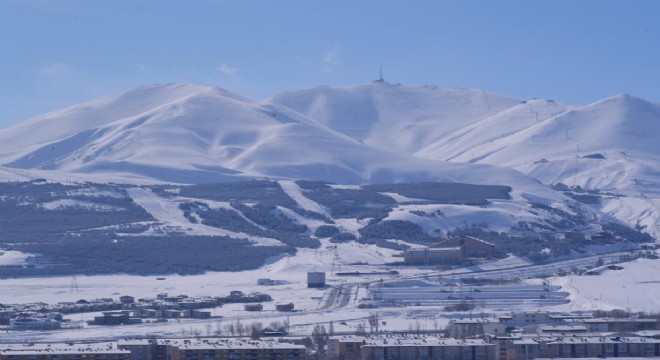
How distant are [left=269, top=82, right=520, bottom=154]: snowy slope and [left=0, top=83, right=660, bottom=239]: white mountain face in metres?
0.15

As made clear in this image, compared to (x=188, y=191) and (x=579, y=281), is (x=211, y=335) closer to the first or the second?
(x=579, y=281)

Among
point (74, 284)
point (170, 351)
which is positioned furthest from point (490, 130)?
point (170, 351)

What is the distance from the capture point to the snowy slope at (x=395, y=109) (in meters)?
116

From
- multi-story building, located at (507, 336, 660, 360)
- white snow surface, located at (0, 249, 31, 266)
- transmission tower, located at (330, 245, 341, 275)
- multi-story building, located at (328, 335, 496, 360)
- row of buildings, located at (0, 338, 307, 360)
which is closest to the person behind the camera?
row of buildings, located at (0, 338, 307, 360)

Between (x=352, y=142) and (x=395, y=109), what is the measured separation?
2335 centimetres

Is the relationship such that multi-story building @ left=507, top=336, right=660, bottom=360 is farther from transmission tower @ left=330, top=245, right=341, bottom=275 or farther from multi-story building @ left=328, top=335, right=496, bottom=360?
transmission tower @ left=330, top=245, right=341, bottom=275

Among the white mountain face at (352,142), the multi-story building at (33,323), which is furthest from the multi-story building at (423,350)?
the white mountain face at (352,142)

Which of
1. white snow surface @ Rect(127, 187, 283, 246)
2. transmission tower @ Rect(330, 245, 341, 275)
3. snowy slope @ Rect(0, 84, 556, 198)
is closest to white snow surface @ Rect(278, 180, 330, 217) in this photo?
white snow surface @ Rect(127, 187, 283, 246)

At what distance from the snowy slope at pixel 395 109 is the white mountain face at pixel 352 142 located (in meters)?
0.15

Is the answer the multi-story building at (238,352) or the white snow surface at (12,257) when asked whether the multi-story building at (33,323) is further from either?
the white snow surface at (12,257)

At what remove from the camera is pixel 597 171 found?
290 ft

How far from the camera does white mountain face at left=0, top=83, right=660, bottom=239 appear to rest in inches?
3265

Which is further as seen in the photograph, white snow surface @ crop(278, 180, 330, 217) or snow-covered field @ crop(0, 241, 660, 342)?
white snow surface @ crop(278, 180, 330, 217)

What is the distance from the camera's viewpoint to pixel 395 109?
402 feet
